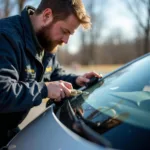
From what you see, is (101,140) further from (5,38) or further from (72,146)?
(5,38)

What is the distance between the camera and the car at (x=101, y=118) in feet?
4.28

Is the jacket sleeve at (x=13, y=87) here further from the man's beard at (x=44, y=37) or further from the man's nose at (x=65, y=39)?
the man's nose at (x=65, y=39)

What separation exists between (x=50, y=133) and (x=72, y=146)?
250 millimetres

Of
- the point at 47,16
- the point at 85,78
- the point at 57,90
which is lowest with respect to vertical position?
the point at 85,78

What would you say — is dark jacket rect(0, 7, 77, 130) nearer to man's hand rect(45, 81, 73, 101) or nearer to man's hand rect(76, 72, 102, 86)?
man's hand rect(45, 81, 73, 101)

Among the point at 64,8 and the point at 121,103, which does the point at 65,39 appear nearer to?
the point at 64,8

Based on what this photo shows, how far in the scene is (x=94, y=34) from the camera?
137ft

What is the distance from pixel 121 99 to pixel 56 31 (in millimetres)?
673

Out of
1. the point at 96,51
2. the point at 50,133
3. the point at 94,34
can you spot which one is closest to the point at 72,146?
the point at 50,133

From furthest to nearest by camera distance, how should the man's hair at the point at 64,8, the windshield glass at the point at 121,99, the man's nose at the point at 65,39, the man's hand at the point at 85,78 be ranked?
the man's hand at the point at 85,78 → the man's nose at the point at 65,39 → the man's hair at the point at 64,8 → the windshield glass at the point at 121,99

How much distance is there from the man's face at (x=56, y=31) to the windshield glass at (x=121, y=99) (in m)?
0.41

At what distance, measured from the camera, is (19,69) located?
1893 millimetres

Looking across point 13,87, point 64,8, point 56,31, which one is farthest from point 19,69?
point 64,8

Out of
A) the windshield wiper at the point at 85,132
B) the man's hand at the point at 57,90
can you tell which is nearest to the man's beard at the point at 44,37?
the man's hand at the point at 57,90
